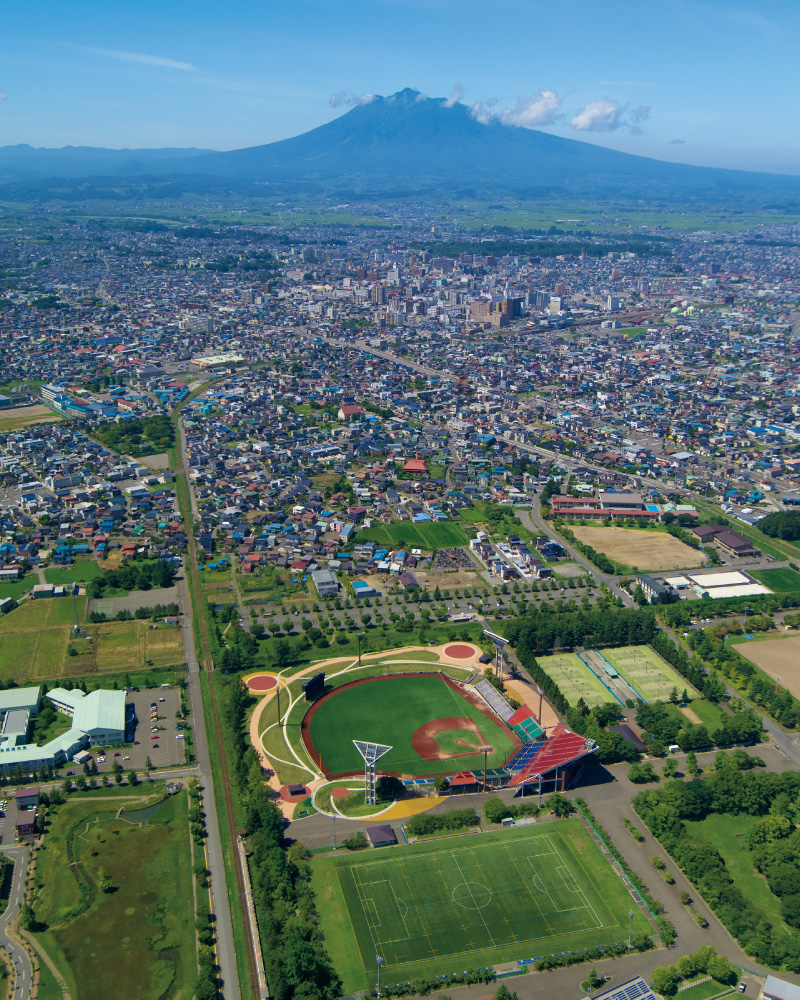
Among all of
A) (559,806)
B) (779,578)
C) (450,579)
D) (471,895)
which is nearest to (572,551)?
(450,579)

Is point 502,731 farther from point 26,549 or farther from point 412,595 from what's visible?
point 26,549

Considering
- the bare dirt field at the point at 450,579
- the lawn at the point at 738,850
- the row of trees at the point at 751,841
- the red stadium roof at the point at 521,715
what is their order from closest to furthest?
1. the row of trees at the point at 751,841
2. the lawn at the point at 738,850
3. the red stadium roof at the point at 521,715
4. the bare dirt field at the point at 450,579

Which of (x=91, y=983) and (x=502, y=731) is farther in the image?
(x=502, y=731)

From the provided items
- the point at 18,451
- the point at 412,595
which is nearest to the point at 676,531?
the point at 412,595

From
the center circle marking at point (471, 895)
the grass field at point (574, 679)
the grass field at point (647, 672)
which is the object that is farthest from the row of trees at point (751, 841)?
the center circle marking at point (471, 895)

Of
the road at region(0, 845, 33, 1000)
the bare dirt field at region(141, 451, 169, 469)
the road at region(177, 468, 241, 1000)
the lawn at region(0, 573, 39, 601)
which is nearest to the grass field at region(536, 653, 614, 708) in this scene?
the road at region(177, 468, 241, 1000)

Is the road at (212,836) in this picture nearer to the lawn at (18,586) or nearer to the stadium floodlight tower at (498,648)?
the lawn at (18,586)

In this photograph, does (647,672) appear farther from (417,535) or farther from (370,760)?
(417,535)
